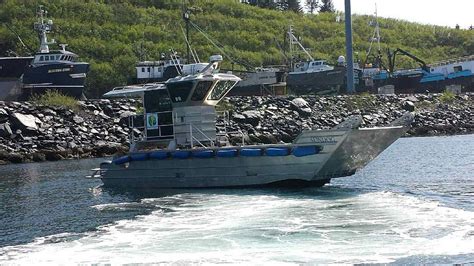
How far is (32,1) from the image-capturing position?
96438 millimetres

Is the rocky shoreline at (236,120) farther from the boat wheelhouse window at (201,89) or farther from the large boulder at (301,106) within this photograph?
the boat wheelhouse window at (201,89)

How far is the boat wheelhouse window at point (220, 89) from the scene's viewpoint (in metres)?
28.9

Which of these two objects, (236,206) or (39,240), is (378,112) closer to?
(236,206)

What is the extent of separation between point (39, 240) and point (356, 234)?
27.8 ft

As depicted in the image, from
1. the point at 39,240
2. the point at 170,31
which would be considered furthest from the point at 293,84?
the point at 39,240

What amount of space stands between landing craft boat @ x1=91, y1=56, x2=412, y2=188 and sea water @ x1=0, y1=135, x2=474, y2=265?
0.78 meters

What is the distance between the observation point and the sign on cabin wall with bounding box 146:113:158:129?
98.9 ft

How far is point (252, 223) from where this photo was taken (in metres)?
18.5

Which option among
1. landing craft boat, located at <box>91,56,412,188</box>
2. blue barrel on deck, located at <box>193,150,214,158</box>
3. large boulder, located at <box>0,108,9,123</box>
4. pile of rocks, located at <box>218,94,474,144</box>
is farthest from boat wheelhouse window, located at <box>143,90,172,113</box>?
large boulder, located at <box>0,108,9,123</box>

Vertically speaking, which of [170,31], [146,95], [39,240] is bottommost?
[39,240]

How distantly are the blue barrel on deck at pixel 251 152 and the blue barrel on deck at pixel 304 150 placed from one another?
1387mm

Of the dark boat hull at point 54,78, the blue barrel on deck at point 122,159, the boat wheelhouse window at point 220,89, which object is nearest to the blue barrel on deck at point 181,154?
the blue barrel on deck at point 122,159

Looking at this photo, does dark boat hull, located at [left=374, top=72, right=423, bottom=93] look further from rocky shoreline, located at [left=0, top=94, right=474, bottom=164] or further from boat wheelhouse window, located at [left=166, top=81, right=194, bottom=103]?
boat wheelhouse window, located at [left=166, top=81, right=194, bottom=103]

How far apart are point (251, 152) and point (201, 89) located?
454 centimetres
